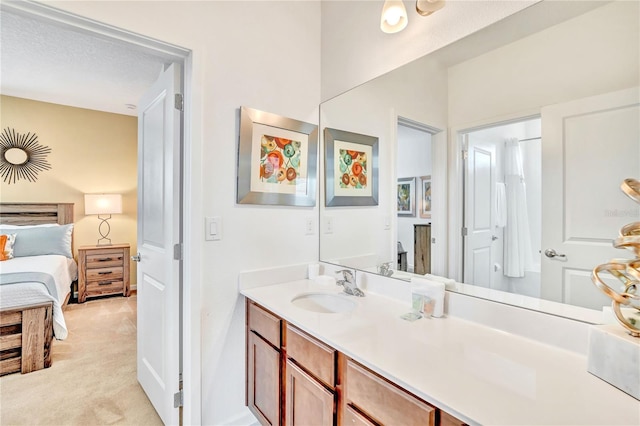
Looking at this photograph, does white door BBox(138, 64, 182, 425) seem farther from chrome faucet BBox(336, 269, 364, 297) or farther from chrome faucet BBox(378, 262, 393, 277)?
chrome faucet BBox(378, 262, 393, 277)

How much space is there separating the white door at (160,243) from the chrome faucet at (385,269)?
107 cm

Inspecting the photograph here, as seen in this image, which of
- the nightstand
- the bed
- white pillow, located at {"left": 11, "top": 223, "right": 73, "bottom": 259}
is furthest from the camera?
the nightstand

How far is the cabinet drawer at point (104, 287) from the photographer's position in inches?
151

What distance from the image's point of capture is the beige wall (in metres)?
3.64

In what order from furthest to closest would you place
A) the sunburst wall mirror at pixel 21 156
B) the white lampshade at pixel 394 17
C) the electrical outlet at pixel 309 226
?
the sunburst wall mirror at pixel 21 156 < the electrical outlet at pixel 309 226 < the white lampshade at pixel 394 17

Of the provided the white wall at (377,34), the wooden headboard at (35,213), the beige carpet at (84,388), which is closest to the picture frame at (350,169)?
the white wall at (377,34)

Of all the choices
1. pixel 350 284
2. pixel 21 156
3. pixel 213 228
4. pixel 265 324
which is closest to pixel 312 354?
pixel 265 324

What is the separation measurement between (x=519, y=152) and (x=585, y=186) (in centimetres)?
23

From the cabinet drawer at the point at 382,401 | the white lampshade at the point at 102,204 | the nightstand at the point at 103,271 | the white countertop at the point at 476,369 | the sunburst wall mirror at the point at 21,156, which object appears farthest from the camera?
the white lampshade at the point at 102,204

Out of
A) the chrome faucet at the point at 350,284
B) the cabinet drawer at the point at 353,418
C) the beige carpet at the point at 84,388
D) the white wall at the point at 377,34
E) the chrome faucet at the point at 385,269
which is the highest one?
the white wall at the point at 377,34

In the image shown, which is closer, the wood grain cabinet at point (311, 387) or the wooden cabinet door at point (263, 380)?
the wood grain cabinet at point (311, 387)

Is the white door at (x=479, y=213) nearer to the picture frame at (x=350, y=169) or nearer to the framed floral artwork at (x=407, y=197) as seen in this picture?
the framed floral artwork at (x=407, y=197)

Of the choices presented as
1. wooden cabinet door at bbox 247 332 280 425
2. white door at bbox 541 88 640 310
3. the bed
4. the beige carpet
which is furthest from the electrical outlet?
the bed

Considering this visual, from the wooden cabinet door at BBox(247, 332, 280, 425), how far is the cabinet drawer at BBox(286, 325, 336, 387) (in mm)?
158
